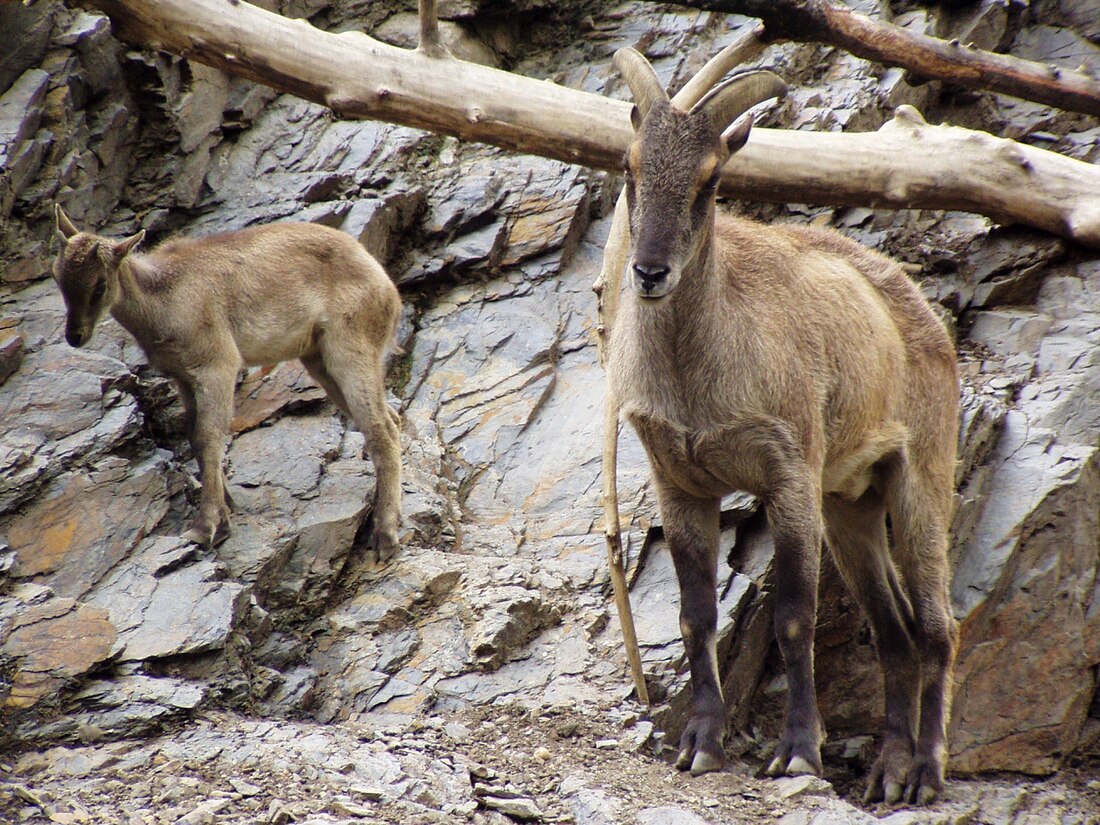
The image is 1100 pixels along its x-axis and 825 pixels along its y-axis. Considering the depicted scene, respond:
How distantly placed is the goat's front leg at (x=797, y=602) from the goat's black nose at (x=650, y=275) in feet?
4.19

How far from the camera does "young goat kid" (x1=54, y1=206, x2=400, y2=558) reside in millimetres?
7418

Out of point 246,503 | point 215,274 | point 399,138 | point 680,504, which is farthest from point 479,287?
point 680,504

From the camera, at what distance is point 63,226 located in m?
7.53

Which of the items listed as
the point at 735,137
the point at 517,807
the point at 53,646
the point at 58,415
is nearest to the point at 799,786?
the point at 517,807

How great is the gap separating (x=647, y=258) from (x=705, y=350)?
2.49ft

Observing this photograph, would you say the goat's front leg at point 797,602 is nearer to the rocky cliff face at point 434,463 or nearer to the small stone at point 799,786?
the small stone at point 799,786

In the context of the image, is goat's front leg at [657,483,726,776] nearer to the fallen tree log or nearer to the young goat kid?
the young goat kid

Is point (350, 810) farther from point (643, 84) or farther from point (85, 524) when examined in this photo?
point (643, 84)

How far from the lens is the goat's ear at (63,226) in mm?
7348

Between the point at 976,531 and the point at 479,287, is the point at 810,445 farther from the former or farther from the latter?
the point at 479,287

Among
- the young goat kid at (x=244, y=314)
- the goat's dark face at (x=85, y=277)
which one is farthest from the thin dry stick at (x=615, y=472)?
the goat's dark face at (x=85, y=277)

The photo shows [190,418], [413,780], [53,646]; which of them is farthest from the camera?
[190,418]

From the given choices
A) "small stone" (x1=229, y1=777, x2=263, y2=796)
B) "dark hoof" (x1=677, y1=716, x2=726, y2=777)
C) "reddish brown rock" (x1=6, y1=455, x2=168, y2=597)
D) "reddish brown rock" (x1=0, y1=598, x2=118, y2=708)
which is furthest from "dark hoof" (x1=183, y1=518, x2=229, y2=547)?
"dark hoof" (x1=677, y1=716, x2=726, y2=777)

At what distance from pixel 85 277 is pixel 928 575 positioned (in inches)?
224
